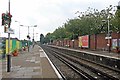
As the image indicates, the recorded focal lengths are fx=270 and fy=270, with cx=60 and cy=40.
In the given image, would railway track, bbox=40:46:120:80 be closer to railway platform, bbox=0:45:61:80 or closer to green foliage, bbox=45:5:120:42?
→ railway platform, bbox=0:45:61:80

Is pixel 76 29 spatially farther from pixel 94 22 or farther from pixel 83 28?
pixel 94 22

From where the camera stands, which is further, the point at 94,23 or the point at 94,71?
the point at 94,23

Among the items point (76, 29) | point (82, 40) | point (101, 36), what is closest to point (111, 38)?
point (101, 36)

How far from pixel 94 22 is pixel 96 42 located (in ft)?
49.5

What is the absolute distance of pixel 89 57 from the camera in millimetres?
34875

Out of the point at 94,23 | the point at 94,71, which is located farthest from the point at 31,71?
the point at 94,23

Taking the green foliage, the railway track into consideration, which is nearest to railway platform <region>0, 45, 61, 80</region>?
the railway track

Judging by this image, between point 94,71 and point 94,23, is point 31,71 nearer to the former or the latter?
point 94,71

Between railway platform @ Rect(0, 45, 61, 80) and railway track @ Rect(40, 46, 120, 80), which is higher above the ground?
railway platform @ Rect(0, 45, 61, 80)

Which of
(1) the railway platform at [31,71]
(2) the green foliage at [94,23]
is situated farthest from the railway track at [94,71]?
(2) the green foliage at [94,23]

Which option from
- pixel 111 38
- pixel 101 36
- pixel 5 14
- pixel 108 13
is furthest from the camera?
pixel 108 13

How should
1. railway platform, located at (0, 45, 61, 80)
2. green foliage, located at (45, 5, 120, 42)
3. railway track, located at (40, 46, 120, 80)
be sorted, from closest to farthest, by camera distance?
1. railway platform, located at (0, 45, 61, 80)
2. railway track, located at (40, 46, 120, 80)
3. green foliage, located at (45, 5, 120, 42)

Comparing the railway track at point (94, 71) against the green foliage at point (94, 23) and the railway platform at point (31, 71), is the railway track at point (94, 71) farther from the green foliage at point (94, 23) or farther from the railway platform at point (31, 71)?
the green foliage at point (94, 23)

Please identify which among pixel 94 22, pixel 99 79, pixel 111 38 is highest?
pixel 94 22
